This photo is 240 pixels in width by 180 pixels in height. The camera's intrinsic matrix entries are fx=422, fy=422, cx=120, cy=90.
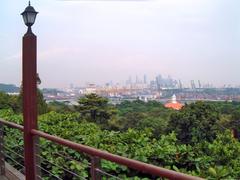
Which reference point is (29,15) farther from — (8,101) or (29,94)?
(8,101)

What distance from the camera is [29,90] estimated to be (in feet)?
12.7

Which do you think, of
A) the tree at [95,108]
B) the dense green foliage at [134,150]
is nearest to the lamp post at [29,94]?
the dense green foliage at [134,150]

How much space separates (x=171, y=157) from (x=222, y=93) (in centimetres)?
3123

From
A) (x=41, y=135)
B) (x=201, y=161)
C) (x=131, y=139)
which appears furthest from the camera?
(x=131, y=139)

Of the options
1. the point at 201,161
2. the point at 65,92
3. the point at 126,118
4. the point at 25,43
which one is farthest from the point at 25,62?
the point at 126,118

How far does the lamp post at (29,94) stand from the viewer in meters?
3.80

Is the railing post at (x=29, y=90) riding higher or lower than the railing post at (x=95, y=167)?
higher

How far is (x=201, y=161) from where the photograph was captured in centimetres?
432

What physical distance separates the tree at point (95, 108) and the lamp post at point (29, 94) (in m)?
22.5

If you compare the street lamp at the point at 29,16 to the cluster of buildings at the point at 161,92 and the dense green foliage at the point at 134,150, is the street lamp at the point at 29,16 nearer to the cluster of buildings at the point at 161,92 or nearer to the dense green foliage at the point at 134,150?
the dense green foliage at the point at 134,150

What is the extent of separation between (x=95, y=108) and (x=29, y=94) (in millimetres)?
23435

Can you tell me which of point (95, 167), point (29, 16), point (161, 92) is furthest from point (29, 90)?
point (161, 92)

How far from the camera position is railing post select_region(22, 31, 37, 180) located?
12.5 feet

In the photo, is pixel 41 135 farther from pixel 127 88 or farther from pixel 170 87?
pixel 170 87
